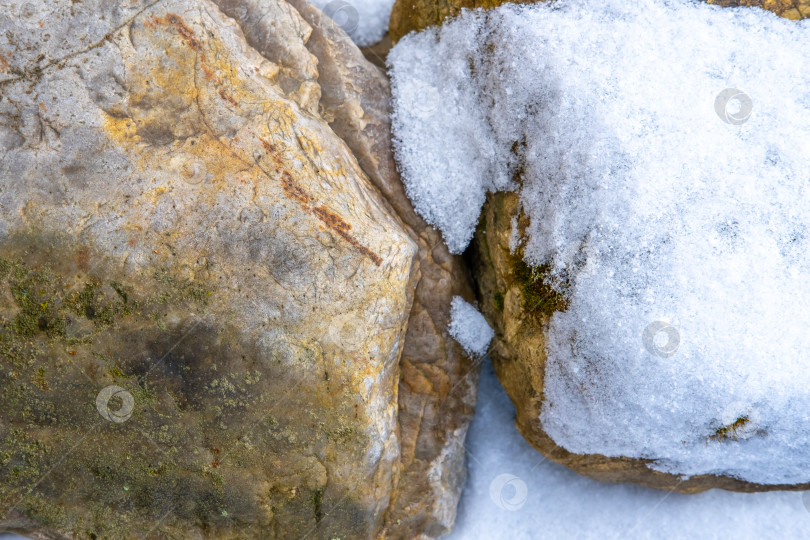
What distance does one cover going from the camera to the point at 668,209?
6.52 feet

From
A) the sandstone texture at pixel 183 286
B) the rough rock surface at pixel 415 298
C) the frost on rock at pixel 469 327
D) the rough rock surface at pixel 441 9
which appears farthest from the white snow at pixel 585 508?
the rough rock surface at pixel 441 9

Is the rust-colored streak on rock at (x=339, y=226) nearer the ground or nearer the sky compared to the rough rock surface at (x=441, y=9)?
nearer the ground

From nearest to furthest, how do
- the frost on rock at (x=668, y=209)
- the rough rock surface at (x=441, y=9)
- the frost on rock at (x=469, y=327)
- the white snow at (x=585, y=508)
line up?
the frost on rock at (x=668, y=209) < the rough rock surface at (x=441, y=9) < the frost on rock at (x=469, y=327) < the white snow at (x=585, y=508)

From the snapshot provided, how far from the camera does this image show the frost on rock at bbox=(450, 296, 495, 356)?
101 inches

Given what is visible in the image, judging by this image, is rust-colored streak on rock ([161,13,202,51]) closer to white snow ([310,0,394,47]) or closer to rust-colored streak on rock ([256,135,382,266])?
rust-colored streak on rock ([256,135,382,266])

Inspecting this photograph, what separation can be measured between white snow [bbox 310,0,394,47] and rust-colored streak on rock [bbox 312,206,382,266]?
141cm

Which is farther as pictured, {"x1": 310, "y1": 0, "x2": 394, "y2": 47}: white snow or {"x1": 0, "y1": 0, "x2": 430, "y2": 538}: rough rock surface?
{"x1": 310, "y1": 0, "x2": 394, "y2": 47}: white snow

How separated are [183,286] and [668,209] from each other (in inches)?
72.3

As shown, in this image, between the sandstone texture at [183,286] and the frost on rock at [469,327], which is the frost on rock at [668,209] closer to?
the frost on rock at [469,327]

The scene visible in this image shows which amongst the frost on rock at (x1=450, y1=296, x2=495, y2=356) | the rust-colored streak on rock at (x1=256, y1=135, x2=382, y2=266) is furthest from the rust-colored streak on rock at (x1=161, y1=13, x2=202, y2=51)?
the frost on rock at (x1=450, y1=296, x2=495, y2=356)

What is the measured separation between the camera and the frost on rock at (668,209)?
1.97 m

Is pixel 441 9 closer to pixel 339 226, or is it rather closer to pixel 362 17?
pixel 362 17

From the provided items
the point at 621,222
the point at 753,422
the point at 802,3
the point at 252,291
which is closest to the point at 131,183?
the point at 252,291

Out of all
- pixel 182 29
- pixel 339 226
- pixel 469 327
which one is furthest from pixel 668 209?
pixel 182 29
